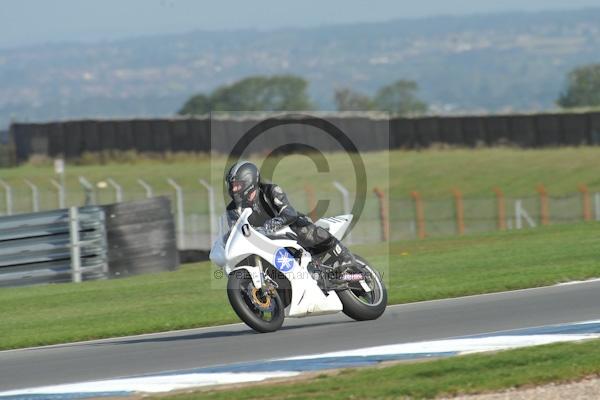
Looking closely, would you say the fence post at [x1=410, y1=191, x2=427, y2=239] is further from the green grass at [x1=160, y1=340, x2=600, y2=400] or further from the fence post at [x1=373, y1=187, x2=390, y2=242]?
the green grass at [x1=160, y1=340, x2=600, y2=400]

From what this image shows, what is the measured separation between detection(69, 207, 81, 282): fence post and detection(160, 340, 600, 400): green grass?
10.3 metres

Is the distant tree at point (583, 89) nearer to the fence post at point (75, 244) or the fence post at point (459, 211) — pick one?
the fence post at point (459, 211)

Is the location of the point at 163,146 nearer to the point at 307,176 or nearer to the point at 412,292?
the point at 307,176

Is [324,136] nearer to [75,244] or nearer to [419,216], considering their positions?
[419,216]

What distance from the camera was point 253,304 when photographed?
461 inches

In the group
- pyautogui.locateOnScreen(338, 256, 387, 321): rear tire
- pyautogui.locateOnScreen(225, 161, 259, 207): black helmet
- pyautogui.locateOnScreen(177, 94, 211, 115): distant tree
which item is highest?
pyautogui.locateOnScreen(225, 161, 259, 207): black helmet

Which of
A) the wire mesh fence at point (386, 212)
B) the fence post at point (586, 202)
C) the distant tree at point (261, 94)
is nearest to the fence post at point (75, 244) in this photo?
the wire mesh fence at point (386, 212)

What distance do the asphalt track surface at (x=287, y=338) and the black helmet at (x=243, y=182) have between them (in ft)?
3.87

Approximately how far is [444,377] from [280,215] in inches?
120

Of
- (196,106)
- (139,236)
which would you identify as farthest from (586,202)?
(196,106)

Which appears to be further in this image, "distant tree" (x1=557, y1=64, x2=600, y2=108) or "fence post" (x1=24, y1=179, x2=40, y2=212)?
"distant tree" (x1=557, y1=64, x2=600, y2=108)

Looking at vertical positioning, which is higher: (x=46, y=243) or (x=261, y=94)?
(x=46, y=243)

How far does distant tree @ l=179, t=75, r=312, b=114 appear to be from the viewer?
147m

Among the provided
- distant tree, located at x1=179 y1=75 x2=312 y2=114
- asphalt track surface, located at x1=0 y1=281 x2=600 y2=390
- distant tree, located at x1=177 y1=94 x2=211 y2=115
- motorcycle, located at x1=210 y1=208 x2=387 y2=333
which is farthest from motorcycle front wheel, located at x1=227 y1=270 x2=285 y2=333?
distant tree, located at x1=179 y1=75 x2=312 y2=114
